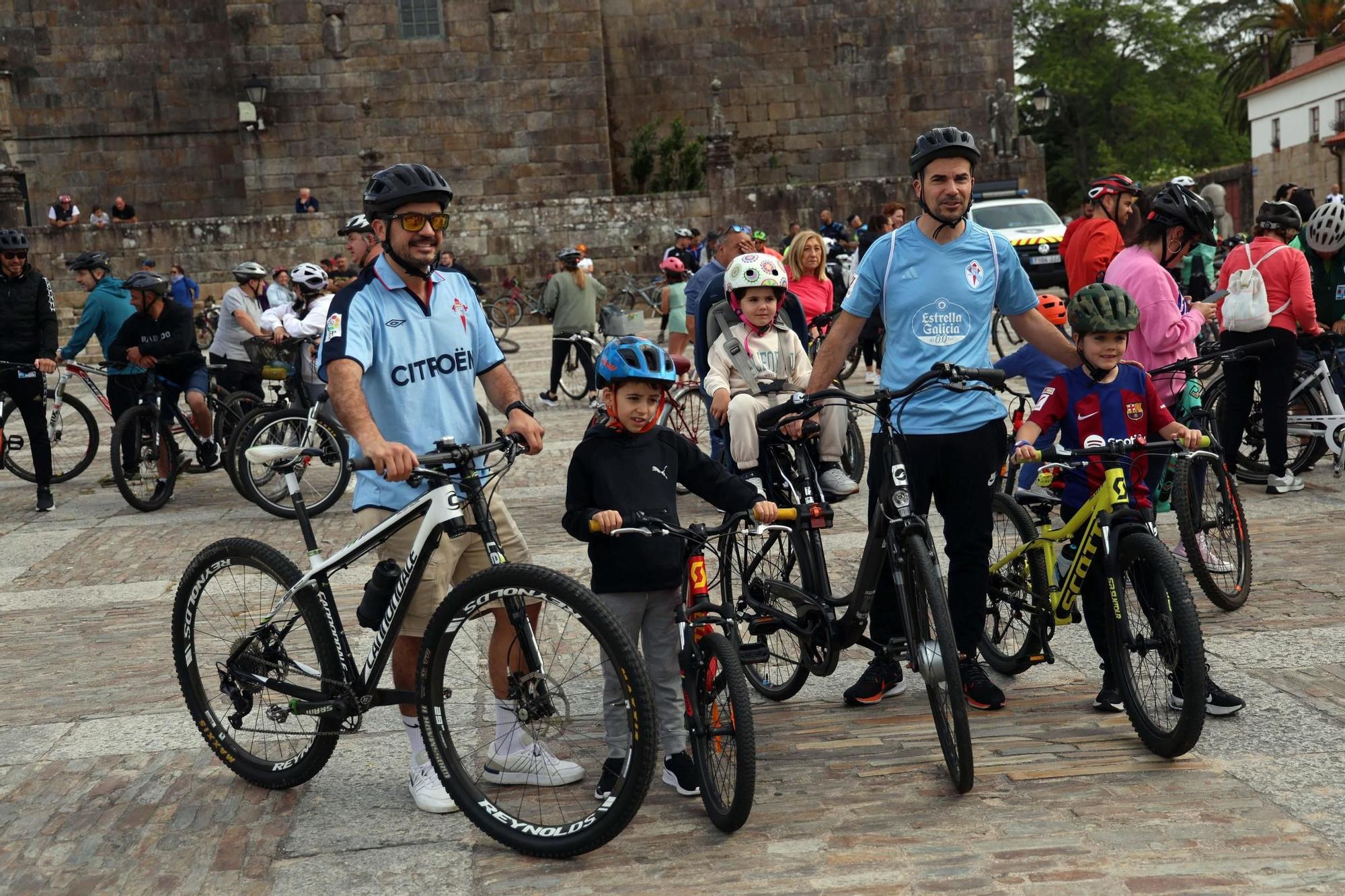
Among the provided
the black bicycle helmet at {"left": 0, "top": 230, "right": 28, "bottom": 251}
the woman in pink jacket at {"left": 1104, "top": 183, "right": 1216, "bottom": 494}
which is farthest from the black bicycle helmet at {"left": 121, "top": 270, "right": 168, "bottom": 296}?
the woman in pink jacket at {"left": 1104, "top": 183, "right": 1216, "bottom": 494}

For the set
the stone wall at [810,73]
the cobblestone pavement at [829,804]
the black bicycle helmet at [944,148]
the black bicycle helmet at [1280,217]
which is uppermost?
the stone wall at [810,73]

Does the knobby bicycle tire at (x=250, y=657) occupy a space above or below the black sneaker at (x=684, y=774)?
above

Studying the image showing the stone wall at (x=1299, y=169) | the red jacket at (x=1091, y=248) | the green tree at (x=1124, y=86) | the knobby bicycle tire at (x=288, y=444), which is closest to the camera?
the red jacket at (x=1091, y=248)

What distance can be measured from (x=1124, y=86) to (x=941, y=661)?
55.7 m

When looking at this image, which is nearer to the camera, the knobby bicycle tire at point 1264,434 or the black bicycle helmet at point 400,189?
the black bicycle helmet at point 400,189

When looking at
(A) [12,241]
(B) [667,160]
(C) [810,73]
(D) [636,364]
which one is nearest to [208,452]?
(A) [12,241]

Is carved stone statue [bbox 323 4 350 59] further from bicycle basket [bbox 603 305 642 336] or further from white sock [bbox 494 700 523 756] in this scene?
white sock [bbox 494 700 523 756]

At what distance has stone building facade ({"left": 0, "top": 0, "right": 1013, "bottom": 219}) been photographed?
3309 cm

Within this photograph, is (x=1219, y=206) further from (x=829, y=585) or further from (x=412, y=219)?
(x=412, y=219)

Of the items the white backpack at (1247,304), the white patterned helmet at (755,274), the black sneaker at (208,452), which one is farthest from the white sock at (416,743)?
the black sneaker at (208,452)

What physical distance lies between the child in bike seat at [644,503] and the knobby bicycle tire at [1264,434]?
555cm

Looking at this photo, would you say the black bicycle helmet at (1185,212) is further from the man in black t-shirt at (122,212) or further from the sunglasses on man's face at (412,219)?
the man in black t-shirt at (122,212)

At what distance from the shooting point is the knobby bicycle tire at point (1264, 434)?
899cm

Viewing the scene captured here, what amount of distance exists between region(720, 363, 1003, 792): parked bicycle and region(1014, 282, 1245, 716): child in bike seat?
687 mm
